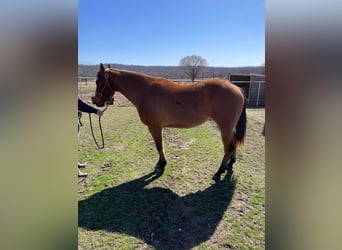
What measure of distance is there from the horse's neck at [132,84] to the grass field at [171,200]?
1.31 metres

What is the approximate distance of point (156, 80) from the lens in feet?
12.0

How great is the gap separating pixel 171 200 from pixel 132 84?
2019mm

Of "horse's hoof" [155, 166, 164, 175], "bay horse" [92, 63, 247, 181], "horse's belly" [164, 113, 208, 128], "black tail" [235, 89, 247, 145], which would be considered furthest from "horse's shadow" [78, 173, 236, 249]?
"horse's belly" [164, 113, 208, 128]

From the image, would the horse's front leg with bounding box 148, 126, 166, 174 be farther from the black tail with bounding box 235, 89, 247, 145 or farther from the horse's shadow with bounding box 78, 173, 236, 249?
the black tail with bounding box 235, 89, 247, 145

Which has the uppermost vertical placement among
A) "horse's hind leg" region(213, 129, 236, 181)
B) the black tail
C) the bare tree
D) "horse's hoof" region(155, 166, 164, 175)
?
the bare tree

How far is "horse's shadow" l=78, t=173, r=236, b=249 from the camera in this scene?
219 centimetres

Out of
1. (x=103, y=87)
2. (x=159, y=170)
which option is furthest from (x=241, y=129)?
(x=103, y=87)

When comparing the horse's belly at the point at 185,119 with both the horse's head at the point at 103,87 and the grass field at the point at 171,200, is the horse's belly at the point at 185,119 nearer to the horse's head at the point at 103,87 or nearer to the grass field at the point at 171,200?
the grass field at the point at 171,200

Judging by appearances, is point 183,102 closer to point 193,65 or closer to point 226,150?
point 226,150

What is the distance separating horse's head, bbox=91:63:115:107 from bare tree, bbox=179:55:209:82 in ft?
100

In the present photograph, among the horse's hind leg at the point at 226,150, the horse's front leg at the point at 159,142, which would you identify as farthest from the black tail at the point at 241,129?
the horse's front leg at the point at 159,142

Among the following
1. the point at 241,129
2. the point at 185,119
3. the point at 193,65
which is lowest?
the point at 241,129

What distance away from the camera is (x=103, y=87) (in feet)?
12.0
